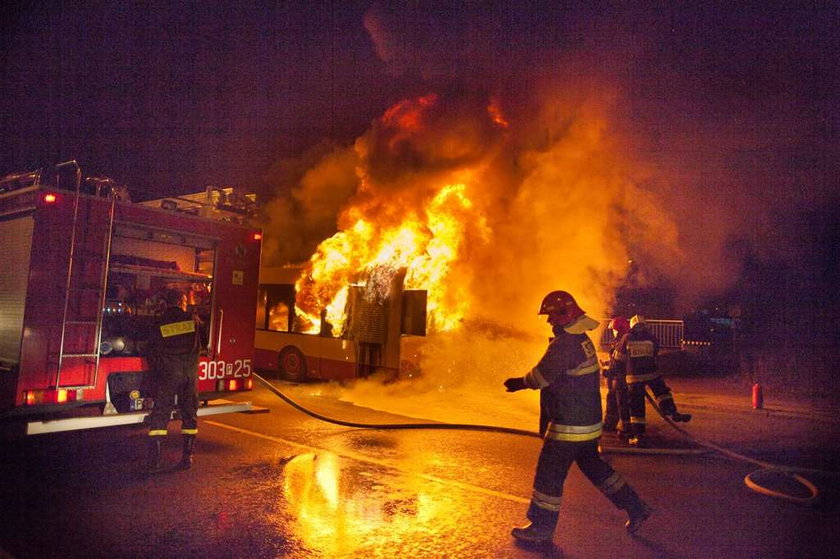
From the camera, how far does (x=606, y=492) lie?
4.27 m

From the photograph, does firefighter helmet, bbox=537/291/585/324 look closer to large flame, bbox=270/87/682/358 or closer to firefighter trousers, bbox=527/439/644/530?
firefighter trousers, bbox=527/439/644/530

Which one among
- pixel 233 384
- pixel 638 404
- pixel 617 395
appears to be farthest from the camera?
pixel 617 395

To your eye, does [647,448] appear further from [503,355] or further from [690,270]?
[690,270]

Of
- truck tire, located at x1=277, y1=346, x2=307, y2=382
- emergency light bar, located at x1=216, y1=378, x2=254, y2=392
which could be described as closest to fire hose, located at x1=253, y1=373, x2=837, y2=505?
emergency light bar, located at x1=216, y1=378, x2=254, y2=392

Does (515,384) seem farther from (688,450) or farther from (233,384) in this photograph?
(233,384)

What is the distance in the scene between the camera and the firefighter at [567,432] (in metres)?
4.15

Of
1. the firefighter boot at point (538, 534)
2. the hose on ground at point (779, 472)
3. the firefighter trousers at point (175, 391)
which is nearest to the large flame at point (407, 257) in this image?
the hose on ground at point (779, 472)

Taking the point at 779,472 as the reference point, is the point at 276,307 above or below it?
above

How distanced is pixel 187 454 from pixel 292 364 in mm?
7968

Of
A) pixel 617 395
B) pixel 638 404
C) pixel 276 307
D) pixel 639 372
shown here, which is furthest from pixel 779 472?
pixel 276 307

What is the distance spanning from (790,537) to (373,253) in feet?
30.2

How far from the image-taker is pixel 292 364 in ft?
45.3

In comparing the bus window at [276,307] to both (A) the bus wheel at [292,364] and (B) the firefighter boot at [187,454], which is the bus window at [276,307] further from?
(B) the firefighter boot at [187,454]

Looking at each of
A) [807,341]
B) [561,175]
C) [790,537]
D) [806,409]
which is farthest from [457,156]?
[807,341]
